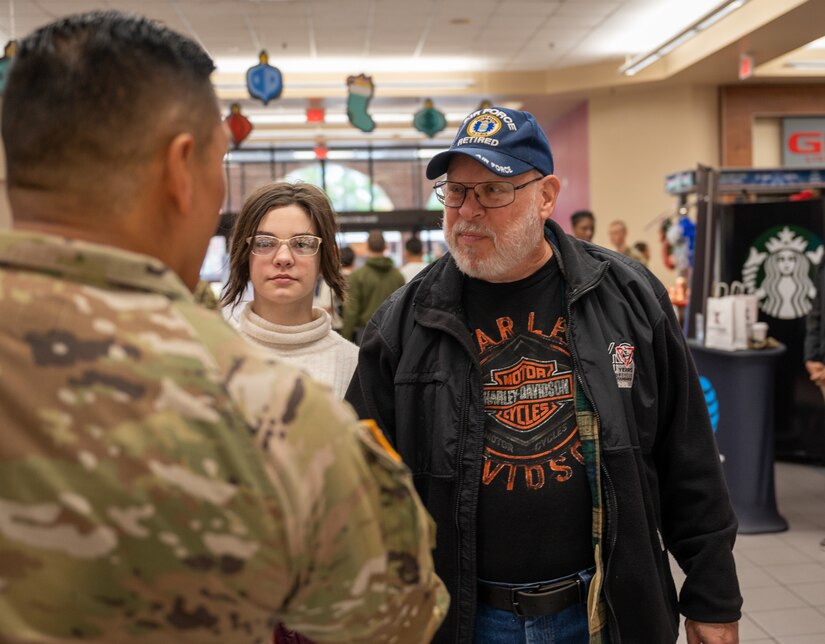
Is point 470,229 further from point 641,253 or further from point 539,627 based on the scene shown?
point 641,253

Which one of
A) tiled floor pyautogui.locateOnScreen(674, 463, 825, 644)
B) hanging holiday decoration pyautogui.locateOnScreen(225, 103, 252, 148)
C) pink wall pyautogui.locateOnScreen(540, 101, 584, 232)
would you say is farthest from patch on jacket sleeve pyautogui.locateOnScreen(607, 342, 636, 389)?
pink wall pyautogui.locateOnScreen(540, 101, 584, 232)

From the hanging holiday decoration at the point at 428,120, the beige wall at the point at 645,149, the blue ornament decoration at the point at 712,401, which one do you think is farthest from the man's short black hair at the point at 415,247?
the beige wall at the point at 645,149

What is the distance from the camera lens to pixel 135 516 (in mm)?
679

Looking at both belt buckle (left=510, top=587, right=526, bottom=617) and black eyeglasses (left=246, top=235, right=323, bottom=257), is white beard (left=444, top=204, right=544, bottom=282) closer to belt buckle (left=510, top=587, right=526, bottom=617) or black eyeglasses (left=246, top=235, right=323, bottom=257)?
black eyeglasses (left=246, top=235, right=323, bottom=257)

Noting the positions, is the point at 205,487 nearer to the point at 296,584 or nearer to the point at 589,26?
the point at 296,584

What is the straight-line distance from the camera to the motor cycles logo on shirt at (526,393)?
5.59 feet

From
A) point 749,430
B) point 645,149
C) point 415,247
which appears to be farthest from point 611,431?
point 645,149

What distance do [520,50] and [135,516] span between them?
10942 mm

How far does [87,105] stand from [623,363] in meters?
1.25

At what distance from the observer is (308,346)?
2109 mm

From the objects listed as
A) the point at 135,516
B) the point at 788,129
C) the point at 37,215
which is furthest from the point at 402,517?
the point at 788,129

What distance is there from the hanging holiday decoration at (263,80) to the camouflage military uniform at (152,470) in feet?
24.7

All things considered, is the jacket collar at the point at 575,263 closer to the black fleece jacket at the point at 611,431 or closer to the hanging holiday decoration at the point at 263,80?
the black fleece jacket at the point at 611,431

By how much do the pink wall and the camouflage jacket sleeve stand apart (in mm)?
12746
